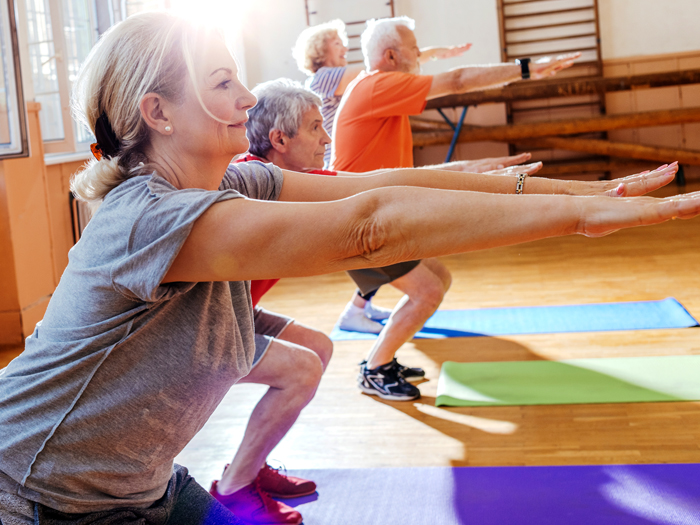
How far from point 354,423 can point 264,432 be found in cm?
74

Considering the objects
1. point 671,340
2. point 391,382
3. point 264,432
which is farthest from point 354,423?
point 671,340

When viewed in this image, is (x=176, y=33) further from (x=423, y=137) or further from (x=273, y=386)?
(x=423, y=137)

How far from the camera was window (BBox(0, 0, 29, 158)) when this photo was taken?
357cm

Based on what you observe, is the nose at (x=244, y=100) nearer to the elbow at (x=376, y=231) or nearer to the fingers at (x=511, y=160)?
the elbow at (x=376, y=231)

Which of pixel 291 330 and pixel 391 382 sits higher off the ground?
pixel 291 330

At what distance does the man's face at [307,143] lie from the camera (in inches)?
88.0

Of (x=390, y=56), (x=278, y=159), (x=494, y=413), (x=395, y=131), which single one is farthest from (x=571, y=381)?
(x=390, y=56)

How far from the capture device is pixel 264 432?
6.38 ft

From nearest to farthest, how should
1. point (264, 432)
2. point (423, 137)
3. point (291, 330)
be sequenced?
point (264, 432), point (291, 330), point (423, 137)

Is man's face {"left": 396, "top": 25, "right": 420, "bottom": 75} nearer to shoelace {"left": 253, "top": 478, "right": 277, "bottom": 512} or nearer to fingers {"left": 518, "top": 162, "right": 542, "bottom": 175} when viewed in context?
fingers {"left": 518, "top": 162, "right": 542, "bottom": 175}

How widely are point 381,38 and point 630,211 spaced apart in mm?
2407

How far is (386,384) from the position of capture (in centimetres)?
287

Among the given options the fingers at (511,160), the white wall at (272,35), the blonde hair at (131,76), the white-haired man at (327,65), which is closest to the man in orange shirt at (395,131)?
the white-haired man at (327,65)

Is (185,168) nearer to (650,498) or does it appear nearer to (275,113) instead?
(275,113)
